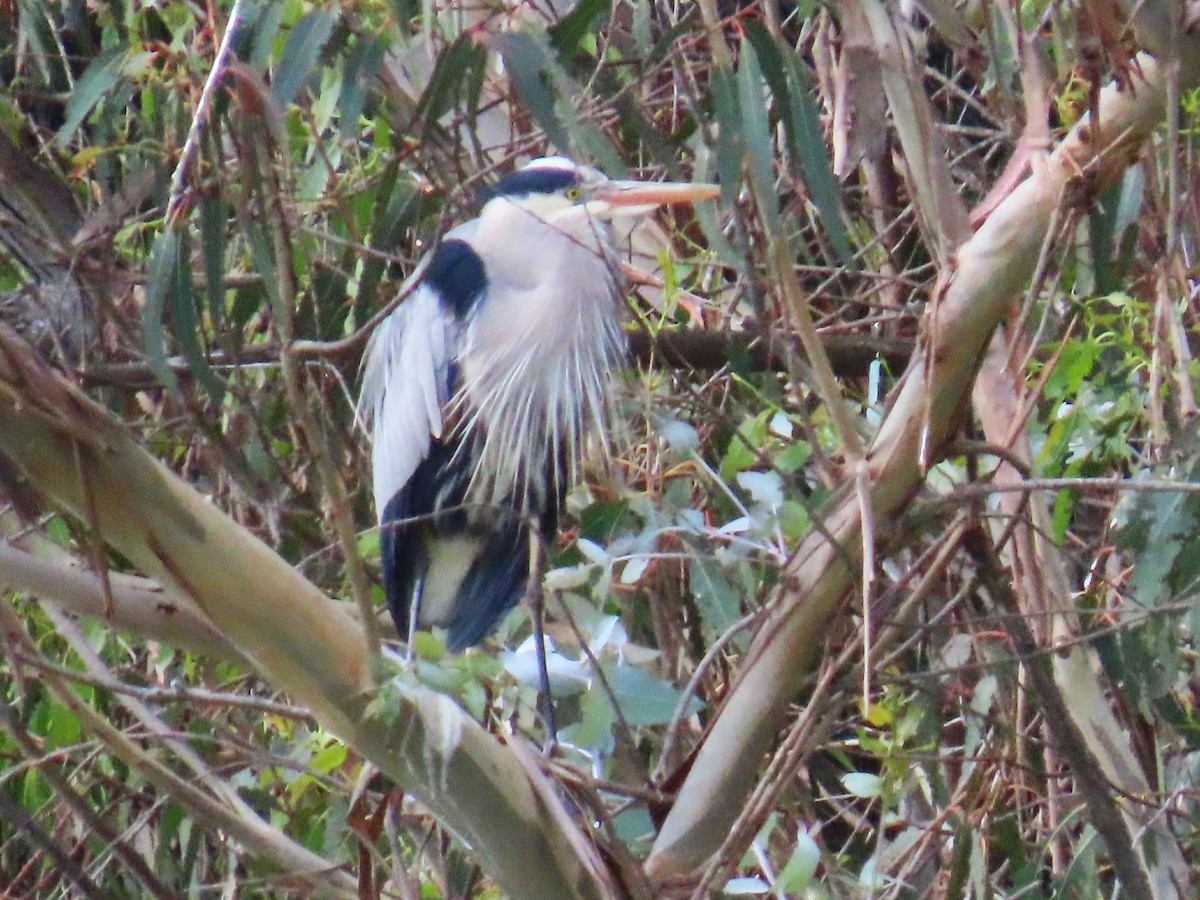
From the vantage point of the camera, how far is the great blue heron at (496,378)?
150 cm

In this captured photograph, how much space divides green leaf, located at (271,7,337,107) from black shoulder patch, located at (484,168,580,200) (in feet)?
1.54

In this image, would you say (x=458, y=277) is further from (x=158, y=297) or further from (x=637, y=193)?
(x=158, y=297)

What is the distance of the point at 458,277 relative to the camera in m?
1.54

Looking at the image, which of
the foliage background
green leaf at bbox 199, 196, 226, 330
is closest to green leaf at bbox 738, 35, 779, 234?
the foliage background

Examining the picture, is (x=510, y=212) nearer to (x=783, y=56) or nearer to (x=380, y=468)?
(x=380, y=468)

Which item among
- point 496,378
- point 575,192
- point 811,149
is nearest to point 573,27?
point 811,149

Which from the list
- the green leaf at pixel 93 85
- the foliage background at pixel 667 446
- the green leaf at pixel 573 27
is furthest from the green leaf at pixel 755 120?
the green leaf at pixel 93 85

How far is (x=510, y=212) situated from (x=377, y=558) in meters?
0.40

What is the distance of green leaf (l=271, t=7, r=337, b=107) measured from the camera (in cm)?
100

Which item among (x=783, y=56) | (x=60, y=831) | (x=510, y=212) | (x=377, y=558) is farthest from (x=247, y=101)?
(x=60, y=831)

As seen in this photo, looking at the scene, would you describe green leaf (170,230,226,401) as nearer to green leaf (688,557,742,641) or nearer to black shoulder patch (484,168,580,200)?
green leaf (688,557,742,641)

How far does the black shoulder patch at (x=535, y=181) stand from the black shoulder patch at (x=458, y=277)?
68 millimetres

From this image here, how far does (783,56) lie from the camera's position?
1.06m

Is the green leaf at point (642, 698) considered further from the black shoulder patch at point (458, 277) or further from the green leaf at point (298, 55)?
the black shoulder patch at point (458, 277)
